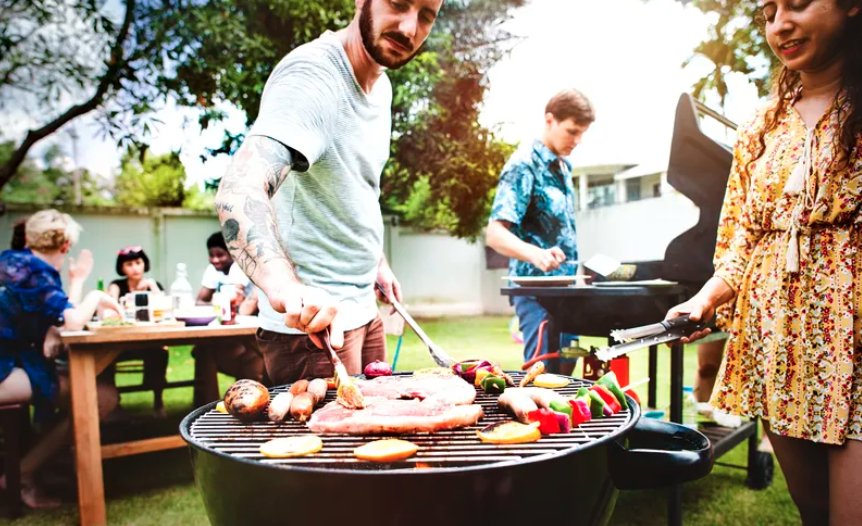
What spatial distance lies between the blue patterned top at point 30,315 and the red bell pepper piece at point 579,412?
3526 mm

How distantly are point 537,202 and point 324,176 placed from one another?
182 cm

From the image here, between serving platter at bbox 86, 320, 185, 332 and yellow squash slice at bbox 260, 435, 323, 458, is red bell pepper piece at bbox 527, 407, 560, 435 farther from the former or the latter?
serving platter at bbox 86, 320, 185, 332

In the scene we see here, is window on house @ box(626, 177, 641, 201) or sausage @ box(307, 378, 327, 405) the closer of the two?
sausage @ box(307, 378, 327, 405)

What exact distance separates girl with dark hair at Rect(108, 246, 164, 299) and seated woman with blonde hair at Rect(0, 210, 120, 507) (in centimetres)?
161

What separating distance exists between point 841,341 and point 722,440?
1923 millimetres

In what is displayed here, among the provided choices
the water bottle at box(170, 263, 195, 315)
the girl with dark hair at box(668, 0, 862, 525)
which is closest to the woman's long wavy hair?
the girl with dark hair at box(668, 0, 862, 525)

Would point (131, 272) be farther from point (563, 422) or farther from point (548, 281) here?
point (563, 422)

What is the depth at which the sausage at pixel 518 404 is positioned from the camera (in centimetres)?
126

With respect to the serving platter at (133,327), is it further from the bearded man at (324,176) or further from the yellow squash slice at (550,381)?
the yellow squash slice at (550,381)

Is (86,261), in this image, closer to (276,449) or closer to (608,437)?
(276,449)

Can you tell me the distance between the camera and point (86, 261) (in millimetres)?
4457

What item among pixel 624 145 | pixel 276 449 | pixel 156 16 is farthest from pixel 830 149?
pixel 624 145

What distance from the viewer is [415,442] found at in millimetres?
1159

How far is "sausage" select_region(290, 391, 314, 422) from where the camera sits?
51.6 inches
